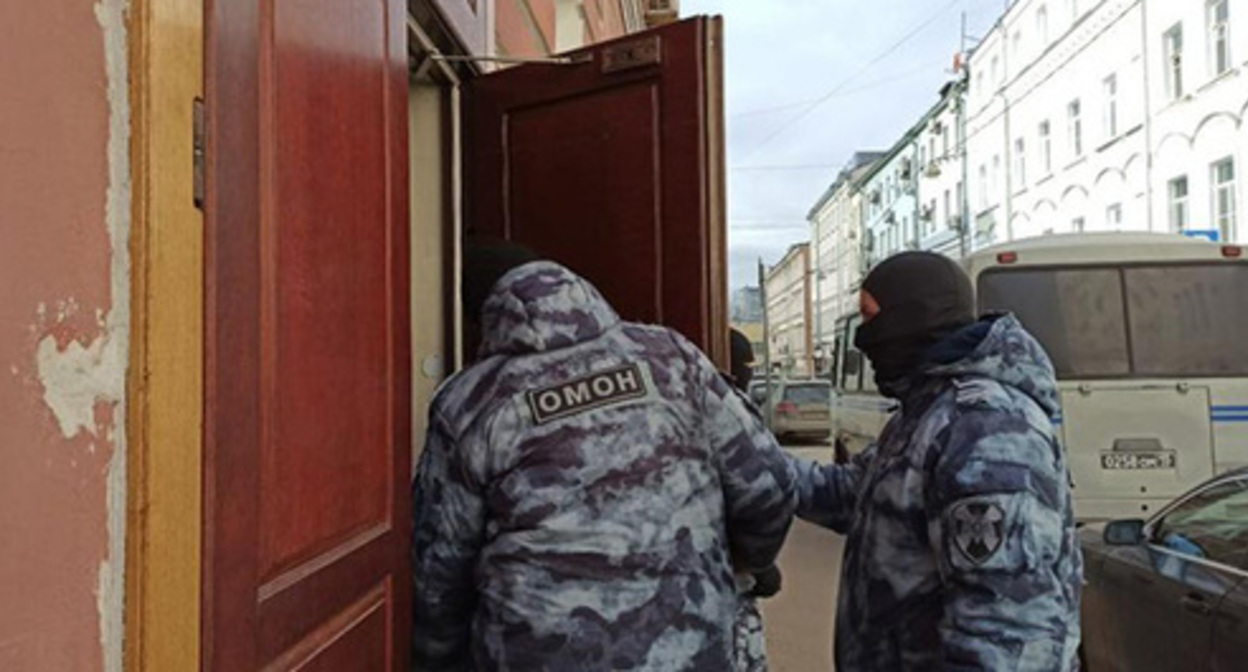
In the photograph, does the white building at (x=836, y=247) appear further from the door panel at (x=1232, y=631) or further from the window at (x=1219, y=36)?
the door panel at (x=1232, y=631)

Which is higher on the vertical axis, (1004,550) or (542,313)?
(542,313)

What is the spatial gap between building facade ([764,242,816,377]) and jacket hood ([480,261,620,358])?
204 ft

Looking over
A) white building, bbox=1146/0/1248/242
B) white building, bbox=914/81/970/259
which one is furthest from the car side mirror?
white building, bbox=914/81/970/259

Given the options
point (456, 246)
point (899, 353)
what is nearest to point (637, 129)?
point (456, 246)

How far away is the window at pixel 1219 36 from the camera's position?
58.9ft

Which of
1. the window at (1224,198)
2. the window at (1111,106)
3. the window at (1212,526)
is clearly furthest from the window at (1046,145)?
the window at (1212,526)

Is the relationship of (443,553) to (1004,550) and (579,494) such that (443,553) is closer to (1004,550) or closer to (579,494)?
(579,494)

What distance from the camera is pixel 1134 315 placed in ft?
26.7

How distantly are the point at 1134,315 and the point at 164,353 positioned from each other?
26.7 ft

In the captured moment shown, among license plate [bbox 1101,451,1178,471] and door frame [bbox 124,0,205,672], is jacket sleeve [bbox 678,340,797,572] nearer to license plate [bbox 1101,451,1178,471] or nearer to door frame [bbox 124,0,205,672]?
door frame [bbox 124,0,205,672]

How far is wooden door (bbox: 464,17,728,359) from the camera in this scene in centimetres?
291

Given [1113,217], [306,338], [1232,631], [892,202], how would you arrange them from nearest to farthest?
[306,338], [1232,631], [1113,217], [892,202]

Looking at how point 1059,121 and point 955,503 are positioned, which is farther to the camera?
point 1059,121

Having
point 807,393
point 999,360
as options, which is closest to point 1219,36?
point 807,393
